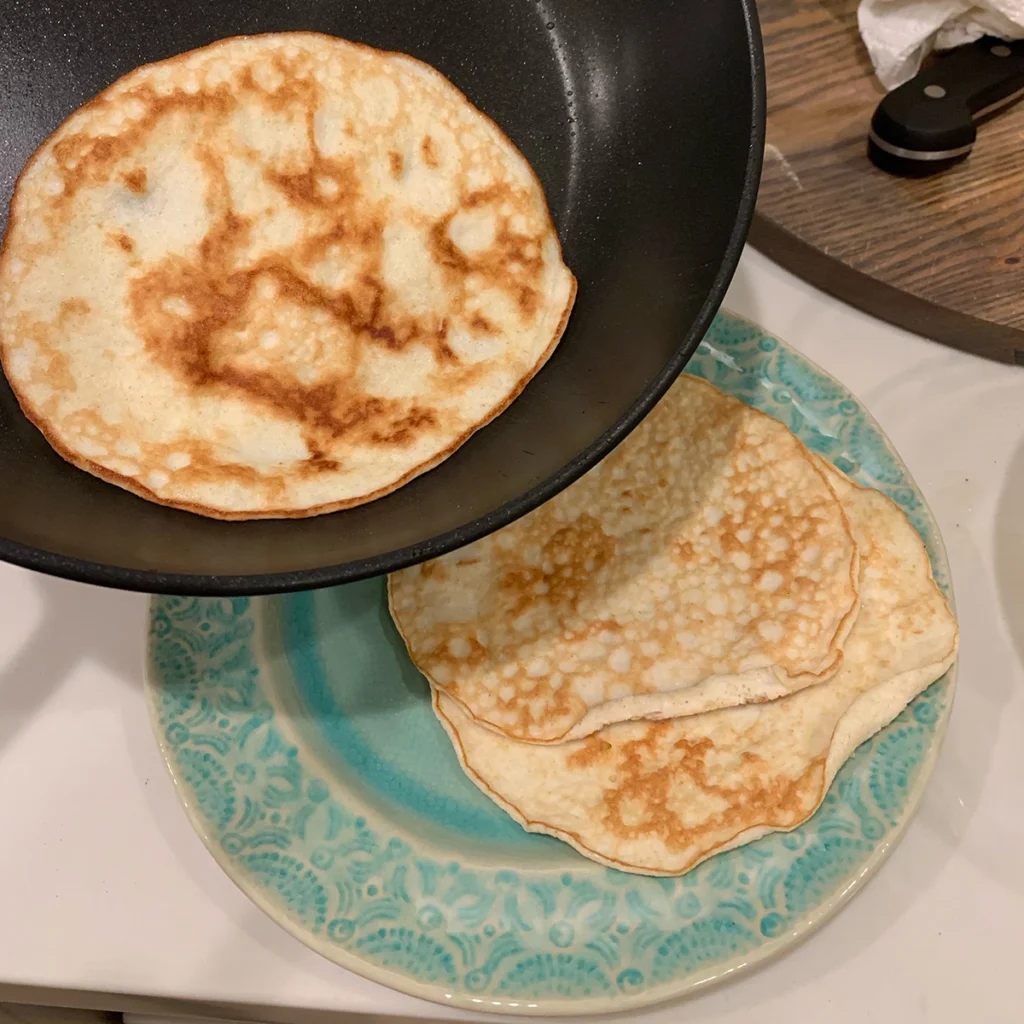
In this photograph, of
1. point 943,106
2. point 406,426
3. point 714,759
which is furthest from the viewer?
point 943,106

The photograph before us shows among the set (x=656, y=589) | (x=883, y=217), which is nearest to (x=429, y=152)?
(x=656, y=589)

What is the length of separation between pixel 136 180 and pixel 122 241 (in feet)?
0.20

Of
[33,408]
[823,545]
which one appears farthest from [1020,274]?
[33,408]

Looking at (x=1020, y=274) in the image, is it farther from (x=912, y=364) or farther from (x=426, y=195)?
(x=426, y=195)

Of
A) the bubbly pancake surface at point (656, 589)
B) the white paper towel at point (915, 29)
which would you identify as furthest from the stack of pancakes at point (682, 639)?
the white paper towel at point (915, 29)

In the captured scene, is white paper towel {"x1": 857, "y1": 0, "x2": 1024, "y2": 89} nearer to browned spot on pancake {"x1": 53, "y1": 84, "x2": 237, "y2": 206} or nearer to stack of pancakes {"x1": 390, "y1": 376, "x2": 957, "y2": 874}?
stack of pancakes {"x1": 390, "y1": 376, "x2": 957, "y2": 874}

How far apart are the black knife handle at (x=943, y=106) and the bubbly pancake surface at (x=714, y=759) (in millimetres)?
587

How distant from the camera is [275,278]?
81 centimetres

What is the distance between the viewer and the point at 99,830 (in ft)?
2.96

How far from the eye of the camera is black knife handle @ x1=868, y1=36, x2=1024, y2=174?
1.10m

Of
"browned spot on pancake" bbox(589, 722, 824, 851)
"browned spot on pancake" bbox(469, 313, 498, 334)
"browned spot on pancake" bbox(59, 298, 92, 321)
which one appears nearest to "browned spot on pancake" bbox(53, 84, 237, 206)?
"browned spot on pancake" bbox(59, 298, 92, 321)

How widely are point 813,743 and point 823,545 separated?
0.21m

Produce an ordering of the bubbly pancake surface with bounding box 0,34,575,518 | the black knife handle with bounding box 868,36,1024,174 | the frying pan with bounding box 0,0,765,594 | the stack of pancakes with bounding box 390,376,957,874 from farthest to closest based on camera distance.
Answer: the black knife handle with bounding box 868,36,1024,174 → the stack of pancakes with bounding box 390,376,957,874 → the bubbly pancake surface with bounding box 0,34,575,518 → the frying pan with bounding box 0,0,765,594

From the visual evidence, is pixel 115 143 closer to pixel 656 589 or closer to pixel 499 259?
pixel 499 259
